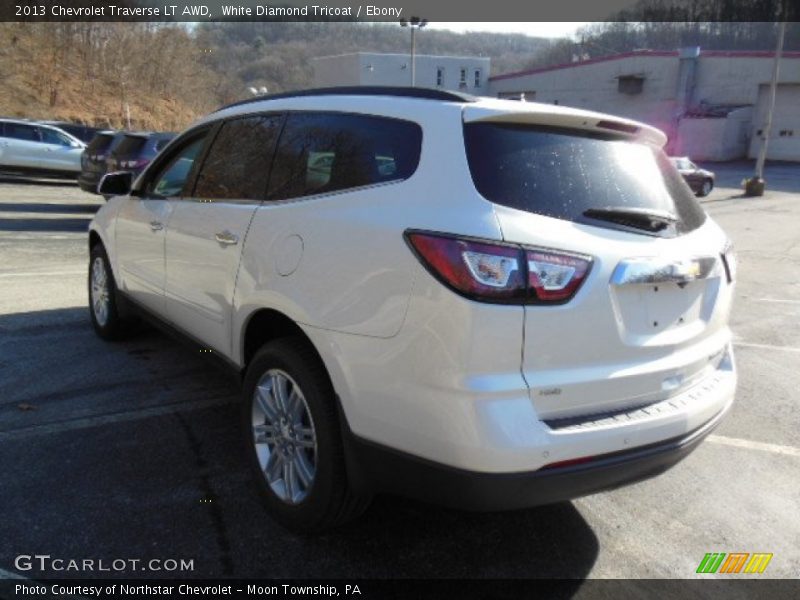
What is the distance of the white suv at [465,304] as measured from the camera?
7.50 feet

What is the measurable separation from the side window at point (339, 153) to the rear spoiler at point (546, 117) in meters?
0.26

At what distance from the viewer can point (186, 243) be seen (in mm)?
3857

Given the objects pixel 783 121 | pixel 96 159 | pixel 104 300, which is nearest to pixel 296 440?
pixel 104 300

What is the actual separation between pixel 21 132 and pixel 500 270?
65.5ft

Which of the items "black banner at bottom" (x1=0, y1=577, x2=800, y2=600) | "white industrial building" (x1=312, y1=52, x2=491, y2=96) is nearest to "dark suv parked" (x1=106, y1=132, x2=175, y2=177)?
"black banner at bottom" (x1=0, y1=577, x2=800, y2=600)

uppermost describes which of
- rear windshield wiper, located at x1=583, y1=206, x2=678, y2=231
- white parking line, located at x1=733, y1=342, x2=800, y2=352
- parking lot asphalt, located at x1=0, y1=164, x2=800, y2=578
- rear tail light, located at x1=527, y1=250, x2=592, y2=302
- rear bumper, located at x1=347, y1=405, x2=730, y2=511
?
rear windshield wiper, located at x1=583, y1=206, x2=678, y2=231

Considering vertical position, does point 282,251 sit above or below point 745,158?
above

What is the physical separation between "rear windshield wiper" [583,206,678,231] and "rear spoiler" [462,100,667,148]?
413mm

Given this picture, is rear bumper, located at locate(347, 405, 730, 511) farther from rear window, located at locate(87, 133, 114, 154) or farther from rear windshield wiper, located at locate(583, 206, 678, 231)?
rear window, located at locate(87, 133, 114, 154)

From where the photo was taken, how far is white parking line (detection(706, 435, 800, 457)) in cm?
403

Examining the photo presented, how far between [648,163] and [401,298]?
141 centimetres

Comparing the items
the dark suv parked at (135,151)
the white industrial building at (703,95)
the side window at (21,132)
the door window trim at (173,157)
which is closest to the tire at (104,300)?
the door window trim at (173,157)

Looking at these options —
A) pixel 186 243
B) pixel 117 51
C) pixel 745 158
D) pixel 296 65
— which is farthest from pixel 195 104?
pixel 186 243

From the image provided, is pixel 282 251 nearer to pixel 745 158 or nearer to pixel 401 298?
pixel 401 298
